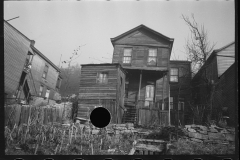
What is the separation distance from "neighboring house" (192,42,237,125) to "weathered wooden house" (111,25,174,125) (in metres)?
3.86

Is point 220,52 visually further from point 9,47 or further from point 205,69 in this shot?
point 9,47

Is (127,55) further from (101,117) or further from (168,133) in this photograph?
(101,117)

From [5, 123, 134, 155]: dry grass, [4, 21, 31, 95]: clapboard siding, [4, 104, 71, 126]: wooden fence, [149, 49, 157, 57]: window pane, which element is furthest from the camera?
[149, 49, 157, 57]: window pane

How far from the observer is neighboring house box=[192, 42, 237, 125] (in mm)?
9304

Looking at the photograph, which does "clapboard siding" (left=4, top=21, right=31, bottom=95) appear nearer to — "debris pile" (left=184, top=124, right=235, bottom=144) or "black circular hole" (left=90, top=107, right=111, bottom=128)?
"black circular hole" (left=90, top=107, right=111, bottom=128)

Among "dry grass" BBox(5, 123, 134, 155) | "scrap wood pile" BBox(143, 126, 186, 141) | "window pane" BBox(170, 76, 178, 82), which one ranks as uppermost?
"window pane" BBox(170, 76, 178, 82)

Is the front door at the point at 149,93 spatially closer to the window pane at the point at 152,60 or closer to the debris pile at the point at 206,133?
the window pane at the point at 152,60

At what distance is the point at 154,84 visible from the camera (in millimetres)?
15961

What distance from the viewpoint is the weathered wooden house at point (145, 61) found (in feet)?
49.6

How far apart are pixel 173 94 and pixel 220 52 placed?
7.68 m

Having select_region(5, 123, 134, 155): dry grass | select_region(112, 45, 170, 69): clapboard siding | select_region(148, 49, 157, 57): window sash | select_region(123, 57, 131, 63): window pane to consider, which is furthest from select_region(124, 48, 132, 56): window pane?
select_region(5, 123, 134, 155): dry grass

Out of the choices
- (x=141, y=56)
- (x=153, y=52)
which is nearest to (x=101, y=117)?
(x=141, y=56)

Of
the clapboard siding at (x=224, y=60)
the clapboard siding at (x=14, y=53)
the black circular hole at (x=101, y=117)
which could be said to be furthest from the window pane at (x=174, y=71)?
the black circular hole at (x=101, y=117)

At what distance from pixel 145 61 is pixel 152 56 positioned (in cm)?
96
